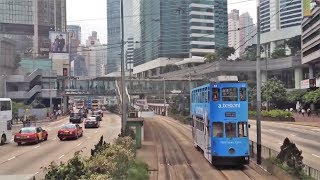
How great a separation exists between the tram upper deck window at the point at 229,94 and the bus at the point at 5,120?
22.1 m

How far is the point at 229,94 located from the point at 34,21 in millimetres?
153681

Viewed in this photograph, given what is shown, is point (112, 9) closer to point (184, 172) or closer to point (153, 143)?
point (153, 143)

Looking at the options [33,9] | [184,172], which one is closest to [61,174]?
[184,172]

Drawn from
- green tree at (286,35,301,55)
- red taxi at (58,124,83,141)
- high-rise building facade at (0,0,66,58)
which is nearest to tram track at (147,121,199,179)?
red taxi at (58,124,83,141)

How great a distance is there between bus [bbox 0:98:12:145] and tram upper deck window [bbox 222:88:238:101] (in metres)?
22.1

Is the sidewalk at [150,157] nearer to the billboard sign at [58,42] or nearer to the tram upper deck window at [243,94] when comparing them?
the tram upper deck window at [243,94]

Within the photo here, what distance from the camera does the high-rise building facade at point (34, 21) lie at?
165 m

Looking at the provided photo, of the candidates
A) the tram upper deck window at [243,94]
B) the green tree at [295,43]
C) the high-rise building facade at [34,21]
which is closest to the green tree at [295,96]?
the green tree at [295,43]

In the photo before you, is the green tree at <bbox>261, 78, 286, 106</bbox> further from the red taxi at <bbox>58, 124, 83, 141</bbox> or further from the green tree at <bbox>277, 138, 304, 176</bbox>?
the green tree at <bbox>277, 138, 304, 176</bbox>

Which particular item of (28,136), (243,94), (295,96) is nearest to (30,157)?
(28,136)

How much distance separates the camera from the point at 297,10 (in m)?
155

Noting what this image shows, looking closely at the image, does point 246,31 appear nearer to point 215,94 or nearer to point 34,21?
point 215,94

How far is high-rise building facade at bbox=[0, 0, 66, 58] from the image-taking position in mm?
164875

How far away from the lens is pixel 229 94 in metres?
24.5
